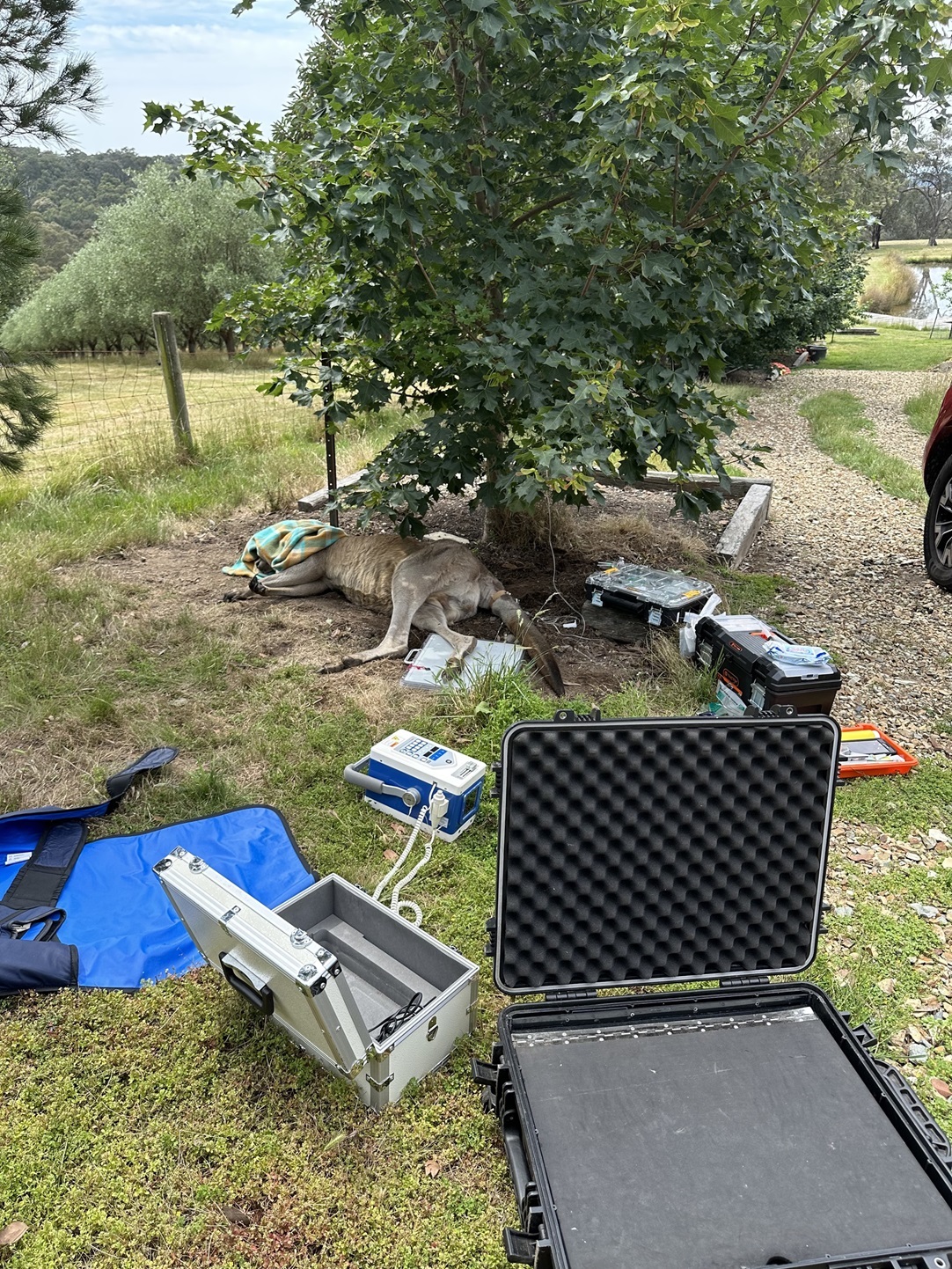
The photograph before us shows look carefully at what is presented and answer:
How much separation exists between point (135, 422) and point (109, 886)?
8288mm

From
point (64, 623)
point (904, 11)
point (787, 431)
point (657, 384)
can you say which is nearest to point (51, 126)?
point (64, 623)

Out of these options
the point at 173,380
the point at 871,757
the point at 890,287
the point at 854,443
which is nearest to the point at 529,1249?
the point at 871,757

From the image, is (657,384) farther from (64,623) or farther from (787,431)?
→ (787,431)

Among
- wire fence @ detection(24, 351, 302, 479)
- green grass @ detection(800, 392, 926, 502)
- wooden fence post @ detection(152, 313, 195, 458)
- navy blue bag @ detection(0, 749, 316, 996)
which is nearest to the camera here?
navy blue bag @ detection(0, 749, 316, 996)

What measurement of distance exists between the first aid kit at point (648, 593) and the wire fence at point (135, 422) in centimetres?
309

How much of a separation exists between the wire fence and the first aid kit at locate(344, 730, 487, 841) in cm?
368

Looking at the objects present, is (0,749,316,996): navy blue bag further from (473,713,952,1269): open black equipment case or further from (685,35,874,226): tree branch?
(685,35,874,226): tree branch

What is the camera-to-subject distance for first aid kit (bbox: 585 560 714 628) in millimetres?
5336

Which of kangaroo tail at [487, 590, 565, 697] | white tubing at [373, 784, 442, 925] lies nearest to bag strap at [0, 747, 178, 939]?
white tubing at [373, 784, 442, 925]

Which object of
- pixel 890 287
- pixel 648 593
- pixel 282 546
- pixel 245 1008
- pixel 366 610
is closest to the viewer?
pixel 245 1008

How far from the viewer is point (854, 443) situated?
11.6m

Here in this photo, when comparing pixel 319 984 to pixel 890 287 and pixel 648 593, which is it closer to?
pixel 648 593

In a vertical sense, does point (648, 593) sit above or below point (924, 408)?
below

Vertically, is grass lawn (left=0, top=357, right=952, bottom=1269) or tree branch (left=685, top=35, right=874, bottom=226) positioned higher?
tree branch (left=685, top=35, right=874, bottom=226)
